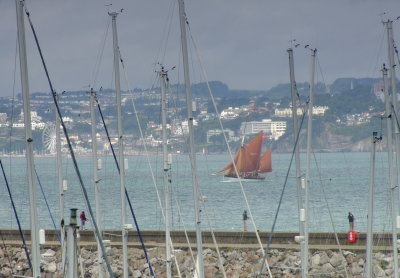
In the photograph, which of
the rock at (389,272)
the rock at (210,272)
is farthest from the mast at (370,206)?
the rock at (210,272)

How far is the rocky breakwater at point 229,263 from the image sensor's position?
39.9 m

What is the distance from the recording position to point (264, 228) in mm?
69750

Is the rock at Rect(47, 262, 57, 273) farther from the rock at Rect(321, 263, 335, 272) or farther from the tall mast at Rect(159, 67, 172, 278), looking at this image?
the tall mast at Rect(159, 67, 172, 278)

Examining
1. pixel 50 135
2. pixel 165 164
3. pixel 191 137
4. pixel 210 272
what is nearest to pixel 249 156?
pixel 50 135

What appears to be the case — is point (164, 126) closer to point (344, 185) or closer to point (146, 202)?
point (146, 202)

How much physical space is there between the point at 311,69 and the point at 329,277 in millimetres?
8354

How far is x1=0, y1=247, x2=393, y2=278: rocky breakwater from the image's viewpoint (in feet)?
131

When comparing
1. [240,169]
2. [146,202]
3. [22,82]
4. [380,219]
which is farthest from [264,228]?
[240,169]

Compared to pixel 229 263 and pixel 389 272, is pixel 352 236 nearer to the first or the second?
pixel 389 272

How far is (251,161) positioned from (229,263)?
3417 inches

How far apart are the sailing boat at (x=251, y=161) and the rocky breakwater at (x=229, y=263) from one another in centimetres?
7676

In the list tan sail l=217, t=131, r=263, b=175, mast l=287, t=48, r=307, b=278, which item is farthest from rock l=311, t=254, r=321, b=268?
tan sail l=217, t=131, r=263, b=175

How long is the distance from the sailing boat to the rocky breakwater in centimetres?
7676

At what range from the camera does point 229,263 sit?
42.0m
